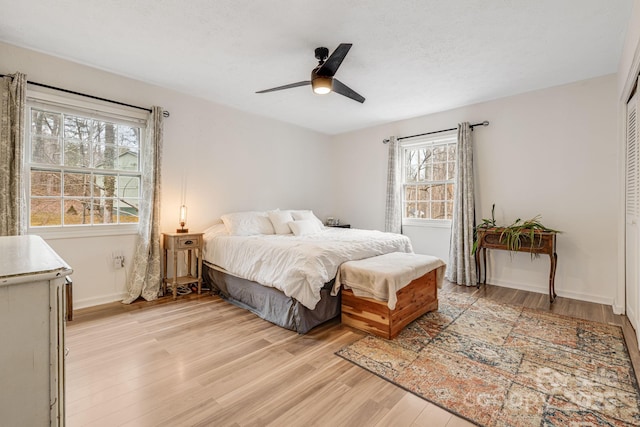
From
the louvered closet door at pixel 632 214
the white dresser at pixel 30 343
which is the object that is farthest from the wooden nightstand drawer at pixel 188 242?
the louvered closet door at pixel 632 214

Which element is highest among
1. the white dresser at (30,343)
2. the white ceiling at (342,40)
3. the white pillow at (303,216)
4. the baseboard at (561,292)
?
the white ceiling at (342,40)

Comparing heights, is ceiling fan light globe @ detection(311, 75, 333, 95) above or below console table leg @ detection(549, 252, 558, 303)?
above

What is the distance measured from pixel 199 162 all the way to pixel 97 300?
1.98 m

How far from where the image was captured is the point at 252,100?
4094 millimetres

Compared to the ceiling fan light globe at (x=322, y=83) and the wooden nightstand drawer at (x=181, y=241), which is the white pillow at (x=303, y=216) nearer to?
the wooden nightstand drawer at (x=181, y=241)

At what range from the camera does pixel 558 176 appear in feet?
11.8

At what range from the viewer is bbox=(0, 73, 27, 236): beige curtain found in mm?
2600

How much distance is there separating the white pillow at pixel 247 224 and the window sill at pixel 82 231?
1.07m

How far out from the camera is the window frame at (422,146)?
14.9 ft

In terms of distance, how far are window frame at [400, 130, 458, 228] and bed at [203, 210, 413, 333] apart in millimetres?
1226

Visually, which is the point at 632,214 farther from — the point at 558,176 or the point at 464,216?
the point at 464,216

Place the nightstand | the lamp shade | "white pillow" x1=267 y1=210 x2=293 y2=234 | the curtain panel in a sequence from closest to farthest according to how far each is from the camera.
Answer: the nightstand → the lamp shade → "white pillow" x1=267 y1=210 x2=293 y2=234 → the curtain panel

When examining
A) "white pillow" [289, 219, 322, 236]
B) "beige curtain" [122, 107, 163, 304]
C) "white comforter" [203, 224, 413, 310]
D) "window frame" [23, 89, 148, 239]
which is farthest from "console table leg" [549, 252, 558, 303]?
"window frame" [23, 89, 148, 239]

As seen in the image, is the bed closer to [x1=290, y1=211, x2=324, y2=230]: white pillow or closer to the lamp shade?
the lamp shade
